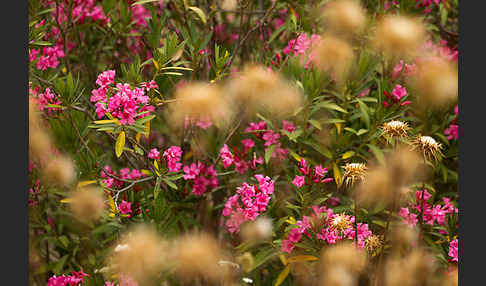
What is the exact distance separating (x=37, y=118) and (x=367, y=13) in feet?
4.54

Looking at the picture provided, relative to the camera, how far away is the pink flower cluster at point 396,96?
183cm

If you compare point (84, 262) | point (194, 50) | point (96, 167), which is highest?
point (194, 50)

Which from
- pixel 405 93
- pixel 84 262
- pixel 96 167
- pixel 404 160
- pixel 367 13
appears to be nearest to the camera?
pixel 404 160

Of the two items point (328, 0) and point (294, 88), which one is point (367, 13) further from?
point (294, 88)

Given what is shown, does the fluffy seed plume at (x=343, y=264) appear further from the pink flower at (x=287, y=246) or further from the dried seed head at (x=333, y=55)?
the dried seed head at (x=333, y=55)

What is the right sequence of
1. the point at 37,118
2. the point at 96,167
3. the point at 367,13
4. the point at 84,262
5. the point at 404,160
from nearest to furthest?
the point at 404,160 → the point at 37,118 → the point at 96,167 → the point at 84,262 → the point at 367,13

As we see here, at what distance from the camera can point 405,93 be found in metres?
1.86

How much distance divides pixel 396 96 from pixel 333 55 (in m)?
0.34

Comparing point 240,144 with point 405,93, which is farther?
point 240,144

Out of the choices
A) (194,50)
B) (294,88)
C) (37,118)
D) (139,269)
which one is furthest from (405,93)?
(37,118)

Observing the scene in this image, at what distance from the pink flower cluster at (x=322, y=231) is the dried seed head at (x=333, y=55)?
0.50 metres


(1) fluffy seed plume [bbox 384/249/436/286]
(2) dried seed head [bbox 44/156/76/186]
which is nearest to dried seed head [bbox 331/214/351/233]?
(1) fluffy seed plume [bbox 384/249/436/286]

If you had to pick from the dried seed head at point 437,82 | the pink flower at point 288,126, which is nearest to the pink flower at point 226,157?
the pink flower at point 288,126

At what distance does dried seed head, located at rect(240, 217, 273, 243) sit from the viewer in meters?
1.65
